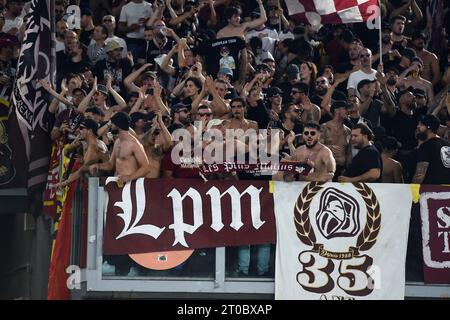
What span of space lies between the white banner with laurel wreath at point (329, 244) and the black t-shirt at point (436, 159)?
3.08 feet

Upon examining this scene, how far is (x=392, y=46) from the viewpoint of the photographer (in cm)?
2108

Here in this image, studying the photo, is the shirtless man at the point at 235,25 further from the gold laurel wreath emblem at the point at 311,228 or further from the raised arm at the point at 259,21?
the gold laurel wreath emblem at the point at 311,228

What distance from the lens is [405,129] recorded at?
18.5 m

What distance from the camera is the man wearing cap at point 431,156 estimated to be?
1678cm

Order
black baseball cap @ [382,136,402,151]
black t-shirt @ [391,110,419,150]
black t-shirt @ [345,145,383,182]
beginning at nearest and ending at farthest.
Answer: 1. black t-shirt @ [345,145,383,182]
2. black baseball cap @ [382,136,402,151]
3. black t-shirt @ [391,110,419,150]

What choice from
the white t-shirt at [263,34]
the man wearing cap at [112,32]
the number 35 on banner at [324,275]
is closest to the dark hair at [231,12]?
the white t-shirt at [263,34]

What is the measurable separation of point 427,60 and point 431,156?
4.54 meters

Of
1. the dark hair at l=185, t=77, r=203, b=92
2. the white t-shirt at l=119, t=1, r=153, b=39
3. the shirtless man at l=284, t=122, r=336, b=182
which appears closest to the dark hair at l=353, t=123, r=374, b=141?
the shirtless man at l=284, t=122, r=336, b=182

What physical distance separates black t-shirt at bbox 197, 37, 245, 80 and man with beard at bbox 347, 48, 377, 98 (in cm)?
164

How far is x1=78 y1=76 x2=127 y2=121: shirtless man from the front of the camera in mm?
18031

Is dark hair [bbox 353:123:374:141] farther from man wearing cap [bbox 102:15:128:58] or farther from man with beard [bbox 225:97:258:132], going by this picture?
man wearing cap [bbox 102:15:128:58]

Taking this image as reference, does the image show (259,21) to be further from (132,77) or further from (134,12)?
(132,77)

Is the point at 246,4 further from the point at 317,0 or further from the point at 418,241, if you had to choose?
the point at 418,241

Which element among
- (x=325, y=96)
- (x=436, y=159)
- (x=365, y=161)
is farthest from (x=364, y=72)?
(x=365, y=161)
